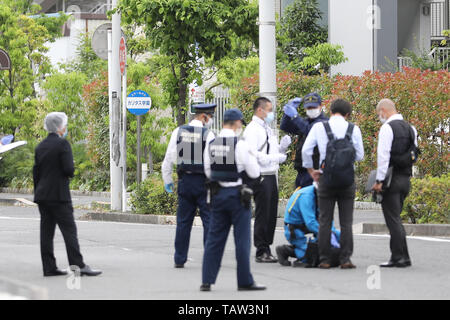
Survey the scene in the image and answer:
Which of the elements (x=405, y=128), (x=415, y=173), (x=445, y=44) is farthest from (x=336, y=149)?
(x=445, y=44)

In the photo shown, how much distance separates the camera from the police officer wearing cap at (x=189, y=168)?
1116cm


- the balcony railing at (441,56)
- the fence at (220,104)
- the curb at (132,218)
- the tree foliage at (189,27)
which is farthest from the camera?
the balcony railing at (441,56)

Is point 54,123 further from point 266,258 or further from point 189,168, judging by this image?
point 266,258

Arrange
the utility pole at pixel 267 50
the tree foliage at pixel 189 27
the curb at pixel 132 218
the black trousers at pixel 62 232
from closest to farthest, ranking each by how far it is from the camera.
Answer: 1. the black trousers at pixel 62 232
2. the utility pole at pixel 267 50
3. the tree foliage at pixel 189 27
4. the curb at pixel 132 218

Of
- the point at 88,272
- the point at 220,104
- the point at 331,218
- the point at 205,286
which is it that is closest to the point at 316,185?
the point at 331,218

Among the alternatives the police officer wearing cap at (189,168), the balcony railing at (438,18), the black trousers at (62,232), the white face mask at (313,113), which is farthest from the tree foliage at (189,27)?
the balcony railing at (438,18)

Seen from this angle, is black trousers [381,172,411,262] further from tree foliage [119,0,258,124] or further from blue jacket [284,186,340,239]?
tree foliage [119,0,258,124]

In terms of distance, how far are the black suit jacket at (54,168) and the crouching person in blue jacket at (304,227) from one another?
2700 millimetres

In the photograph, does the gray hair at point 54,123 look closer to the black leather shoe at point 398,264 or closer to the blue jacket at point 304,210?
the blue jacket at point 304,210

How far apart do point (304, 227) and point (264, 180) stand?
34.8 inches

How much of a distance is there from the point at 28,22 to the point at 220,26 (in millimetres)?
18185

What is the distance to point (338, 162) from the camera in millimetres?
10891

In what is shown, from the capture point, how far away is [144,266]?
38.5 feet

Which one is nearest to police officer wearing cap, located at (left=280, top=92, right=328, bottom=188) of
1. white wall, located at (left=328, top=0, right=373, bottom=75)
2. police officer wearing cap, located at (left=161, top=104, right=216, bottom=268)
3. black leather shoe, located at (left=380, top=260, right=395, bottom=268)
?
police officer wearing cap, located at (left=161, top=104, right=216, bottom=268)
